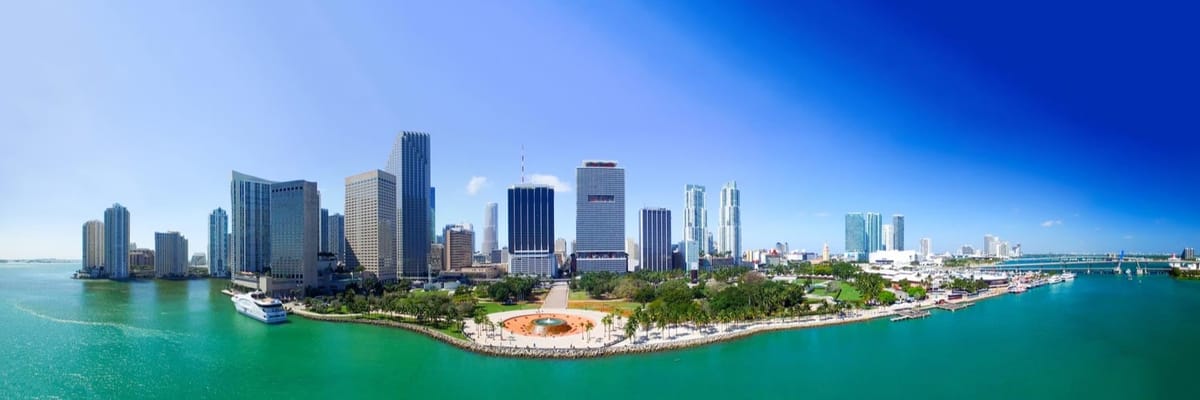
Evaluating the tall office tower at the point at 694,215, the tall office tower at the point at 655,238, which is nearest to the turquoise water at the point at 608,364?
the tall office tower at the point at 655,238

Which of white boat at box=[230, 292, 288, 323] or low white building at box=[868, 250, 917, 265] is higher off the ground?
white boat at box=[230, 292, 288, 323]

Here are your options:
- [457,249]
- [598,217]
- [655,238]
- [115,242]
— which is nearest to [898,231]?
[655,238]

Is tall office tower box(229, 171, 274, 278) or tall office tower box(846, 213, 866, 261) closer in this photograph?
tall office tower box(229, 171, 274, 278)

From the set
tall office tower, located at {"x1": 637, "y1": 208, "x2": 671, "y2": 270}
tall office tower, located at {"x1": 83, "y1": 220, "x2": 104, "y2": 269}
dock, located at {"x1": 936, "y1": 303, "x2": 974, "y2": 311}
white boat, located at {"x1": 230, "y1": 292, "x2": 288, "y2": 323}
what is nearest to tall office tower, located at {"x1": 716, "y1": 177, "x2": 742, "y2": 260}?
tall office tower, located at {"x1": 637, "y1": 208, "x2": 671, "y2": 270}

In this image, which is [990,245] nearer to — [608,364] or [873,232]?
[873,232]

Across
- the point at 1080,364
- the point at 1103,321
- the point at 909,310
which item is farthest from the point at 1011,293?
the point at 1080,364

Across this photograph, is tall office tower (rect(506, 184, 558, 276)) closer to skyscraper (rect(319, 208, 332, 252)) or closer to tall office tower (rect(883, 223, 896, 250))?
skyscraper (rect(319, 208, 332, 252))

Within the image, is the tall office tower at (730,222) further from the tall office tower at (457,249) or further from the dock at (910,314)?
the dock at (910,314)
